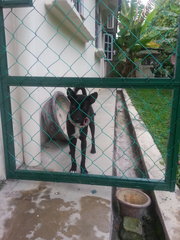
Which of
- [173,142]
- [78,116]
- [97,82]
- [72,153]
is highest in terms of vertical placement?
[97,82]

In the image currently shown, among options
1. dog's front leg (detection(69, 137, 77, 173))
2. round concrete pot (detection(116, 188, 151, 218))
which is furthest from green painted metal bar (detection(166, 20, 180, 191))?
dog's front leg (detection(69, 137, 77, 173))

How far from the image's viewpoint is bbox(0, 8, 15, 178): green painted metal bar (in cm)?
163

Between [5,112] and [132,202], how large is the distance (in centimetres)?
126

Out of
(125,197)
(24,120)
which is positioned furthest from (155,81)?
(24,120)

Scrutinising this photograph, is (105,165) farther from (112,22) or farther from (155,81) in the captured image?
(112,22)

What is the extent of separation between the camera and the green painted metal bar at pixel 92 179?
171 centimetres

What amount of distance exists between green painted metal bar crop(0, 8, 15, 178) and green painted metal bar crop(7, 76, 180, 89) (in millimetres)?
67

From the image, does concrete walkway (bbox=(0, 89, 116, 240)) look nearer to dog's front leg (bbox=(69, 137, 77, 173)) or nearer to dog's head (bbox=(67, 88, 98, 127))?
dog's front leg (bbox=(69, 137, 77, 173))

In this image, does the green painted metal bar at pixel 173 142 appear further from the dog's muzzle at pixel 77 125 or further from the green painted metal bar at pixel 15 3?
the green painted metal bar at pixel 15 3

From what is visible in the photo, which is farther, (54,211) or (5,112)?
(5,112)

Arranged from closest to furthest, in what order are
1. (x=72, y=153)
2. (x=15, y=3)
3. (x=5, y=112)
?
→ 1. (x=15, y=3)
2. (x=5, y=112)
3. (x=72, y=153)

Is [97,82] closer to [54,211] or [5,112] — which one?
[5,112]

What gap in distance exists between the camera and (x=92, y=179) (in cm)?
179

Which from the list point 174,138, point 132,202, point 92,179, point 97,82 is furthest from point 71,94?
point 132,202
